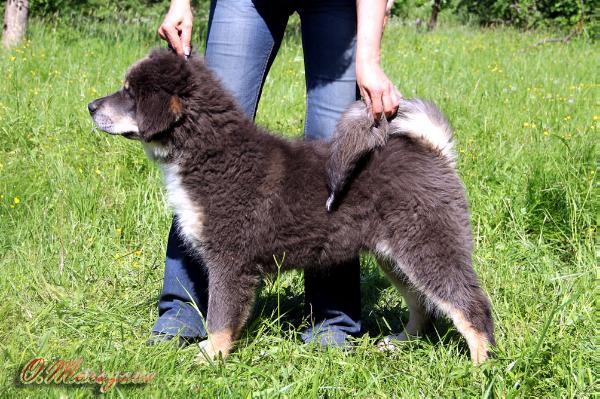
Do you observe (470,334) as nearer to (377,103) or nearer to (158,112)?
(377,103)

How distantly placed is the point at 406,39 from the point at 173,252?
7.91m

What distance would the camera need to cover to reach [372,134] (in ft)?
9.78

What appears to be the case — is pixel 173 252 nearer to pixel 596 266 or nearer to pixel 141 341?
pixel 141 341

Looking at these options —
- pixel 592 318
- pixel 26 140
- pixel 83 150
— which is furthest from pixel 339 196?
pixel 26 140

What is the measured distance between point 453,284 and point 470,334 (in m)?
0.25

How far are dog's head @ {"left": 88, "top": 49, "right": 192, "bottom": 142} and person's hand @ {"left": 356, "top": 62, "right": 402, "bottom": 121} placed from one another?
2.53 ft

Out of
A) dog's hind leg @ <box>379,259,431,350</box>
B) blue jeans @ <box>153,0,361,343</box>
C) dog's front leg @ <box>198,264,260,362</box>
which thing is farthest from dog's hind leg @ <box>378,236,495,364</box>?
dog's front leg @ <box>198,264,260,362</box>

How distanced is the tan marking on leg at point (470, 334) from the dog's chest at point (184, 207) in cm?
116

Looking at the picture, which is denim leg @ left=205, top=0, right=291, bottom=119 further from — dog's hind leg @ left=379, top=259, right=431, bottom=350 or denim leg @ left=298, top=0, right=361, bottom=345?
dog's hind leg @ left=379, top=259, right=431, bottom=350

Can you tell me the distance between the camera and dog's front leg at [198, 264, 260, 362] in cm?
306

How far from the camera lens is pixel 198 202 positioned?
3.05 metres

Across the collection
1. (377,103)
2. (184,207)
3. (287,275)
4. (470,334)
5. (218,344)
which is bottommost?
(287,275)

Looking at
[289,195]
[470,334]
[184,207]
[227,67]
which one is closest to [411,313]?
[470,334]

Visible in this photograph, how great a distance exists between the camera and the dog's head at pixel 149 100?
2.96 metres
